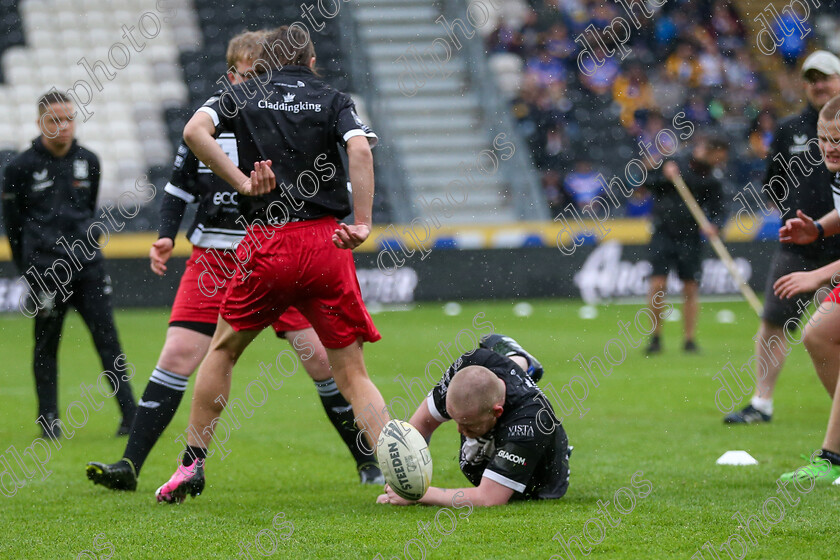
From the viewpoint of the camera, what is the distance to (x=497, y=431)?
441cm

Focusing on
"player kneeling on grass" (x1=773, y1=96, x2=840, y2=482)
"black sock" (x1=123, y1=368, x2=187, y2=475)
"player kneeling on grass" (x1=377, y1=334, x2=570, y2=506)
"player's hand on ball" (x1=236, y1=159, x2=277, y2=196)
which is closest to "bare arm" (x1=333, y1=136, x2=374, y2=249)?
"player's hand on ball" (x1=236, y1=159, x2=277, y2=196)

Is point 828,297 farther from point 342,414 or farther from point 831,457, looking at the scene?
point 342,414

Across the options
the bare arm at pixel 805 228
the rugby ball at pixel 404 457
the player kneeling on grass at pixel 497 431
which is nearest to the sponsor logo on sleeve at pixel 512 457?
the player kneeling on grass at pixel 497 431

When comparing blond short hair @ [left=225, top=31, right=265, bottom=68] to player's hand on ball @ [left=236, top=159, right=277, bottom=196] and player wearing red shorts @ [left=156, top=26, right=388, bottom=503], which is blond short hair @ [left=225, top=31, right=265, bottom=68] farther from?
player's hand on ball @ [left=236, top=159, right=277, bottom=196]

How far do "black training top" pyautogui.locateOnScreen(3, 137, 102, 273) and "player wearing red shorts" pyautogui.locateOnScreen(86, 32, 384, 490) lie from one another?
7.31 ft

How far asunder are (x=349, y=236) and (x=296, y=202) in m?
0.34

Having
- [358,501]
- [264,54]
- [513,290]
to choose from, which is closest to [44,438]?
[358,501]

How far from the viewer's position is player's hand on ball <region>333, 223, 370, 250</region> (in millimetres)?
4148

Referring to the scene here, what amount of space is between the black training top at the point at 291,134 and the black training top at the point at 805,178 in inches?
136

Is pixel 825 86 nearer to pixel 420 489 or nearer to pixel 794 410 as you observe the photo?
pixel 794 410

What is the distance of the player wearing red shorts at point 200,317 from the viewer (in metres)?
4.92

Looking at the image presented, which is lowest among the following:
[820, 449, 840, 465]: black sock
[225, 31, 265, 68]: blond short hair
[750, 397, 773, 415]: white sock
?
[750, 397, 773, 415]: white sock

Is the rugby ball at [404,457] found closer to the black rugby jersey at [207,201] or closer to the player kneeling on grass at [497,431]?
the player kneeling on grass at [497,431]

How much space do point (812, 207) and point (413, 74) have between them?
15.6m
